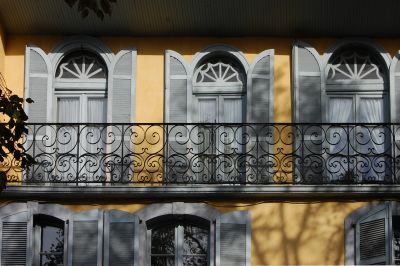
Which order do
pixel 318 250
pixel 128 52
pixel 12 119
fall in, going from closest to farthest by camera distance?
1. pixel 12 119
2. pixel 318 250
3. pixel 128 52

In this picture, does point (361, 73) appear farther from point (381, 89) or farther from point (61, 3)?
point (61, 3)

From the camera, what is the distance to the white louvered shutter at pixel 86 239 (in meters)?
19.2

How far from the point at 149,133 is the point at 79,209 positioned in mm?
1614

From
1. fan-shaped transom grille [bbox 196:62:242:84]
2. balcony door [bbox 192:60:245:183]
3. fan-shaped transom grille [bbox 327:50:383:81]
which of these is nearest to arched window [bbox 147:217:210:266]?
balcony door [bbox 192:60:245:183]

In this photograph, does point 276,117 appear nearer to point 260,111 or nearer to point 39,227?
point 260,111

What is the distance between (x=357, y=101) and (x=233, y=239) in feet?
10.2

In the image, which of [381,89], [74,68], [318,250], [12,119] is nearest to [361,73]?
[381,89]

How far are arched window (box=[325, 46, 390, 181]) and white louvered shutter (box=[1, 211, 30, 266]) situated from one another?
4.76 metres

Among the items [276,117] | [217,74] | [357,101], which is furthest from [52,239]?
[357,101]

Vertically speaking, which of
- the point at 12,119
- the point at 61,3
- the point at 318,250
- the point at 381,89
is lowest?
the point at 318,250

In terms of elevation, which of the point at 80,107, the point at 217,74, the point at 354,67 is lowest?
the point at 80,107

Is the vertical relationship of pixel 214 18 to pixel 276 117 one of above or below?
above

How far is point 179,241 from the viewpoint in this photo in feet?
64.3

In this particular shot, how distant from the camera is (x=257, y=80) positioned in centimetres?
2038
